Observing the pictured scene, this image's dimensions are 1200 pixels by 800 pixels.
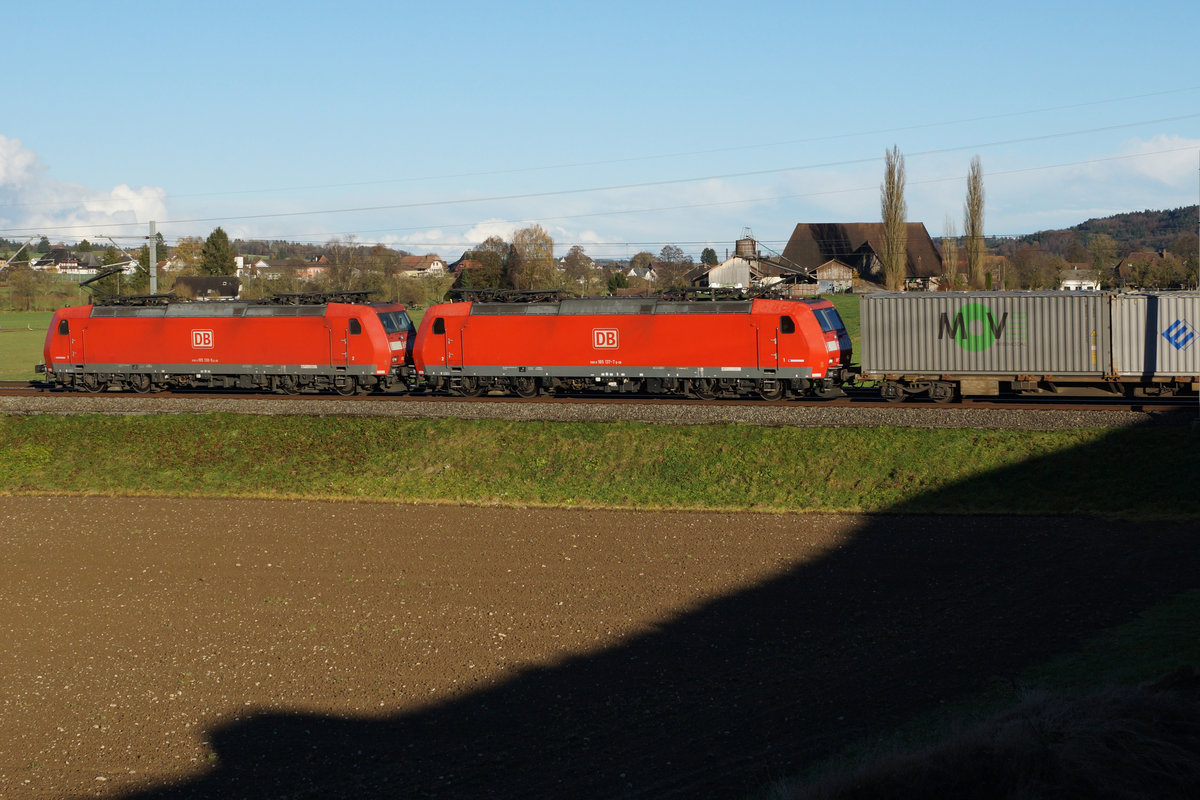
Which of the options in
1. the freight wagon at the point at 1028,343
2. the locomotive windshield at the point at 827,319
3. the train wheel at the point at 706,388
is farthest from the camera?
the train wheel at the point at 706,388

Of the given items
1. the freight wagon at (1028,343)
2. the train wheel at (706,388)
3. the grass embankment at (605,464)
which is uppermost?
the freight wagon at (1028,343)

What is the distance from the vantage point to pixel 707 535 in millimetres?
22500

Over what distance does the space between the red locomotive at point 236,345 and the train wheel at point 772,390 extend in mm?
13345

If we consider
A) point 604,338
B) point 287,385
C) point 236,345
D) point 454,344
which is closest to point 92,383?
point 236,345

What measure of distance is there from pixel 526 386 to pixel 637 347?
436 centimetres

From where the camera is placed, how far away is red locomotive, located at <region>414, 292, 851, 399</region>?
31.0 meters

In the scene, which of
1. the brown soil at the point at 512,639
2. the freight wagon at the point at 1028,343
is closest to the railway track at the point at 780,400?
the freight wagon at the point at 1028,343

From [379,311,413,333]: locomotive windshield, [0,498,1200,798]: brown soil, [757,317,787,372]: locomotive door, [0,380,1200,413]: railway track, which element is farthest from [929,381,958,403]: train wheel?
[379,311,413,333]: locomotive windshield

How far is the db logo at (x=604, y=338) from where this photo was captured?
32.9 metres

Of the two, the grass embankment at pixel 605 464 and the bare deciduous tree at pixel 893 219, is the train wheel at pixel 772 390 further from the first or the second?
the bare deciduous tree at pixel 893 219

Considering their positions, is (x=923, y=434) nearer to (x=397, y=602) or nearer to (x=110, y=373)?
(x=397, y=602)

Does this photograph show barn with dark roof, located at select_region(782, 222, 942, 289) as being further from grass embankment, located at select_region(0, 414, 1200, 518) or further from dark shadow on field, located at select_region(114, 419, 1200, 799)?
dark shadow on field, located at select_region(114, 419, 1200, 799)

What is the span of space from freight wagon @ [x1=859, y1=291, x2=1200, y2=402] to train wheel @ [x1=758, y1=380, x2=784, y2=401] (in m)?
2.58

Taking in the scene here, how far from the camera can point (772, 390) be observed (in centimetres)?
3153
